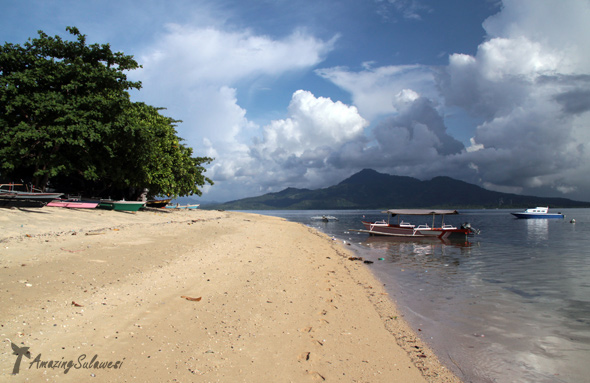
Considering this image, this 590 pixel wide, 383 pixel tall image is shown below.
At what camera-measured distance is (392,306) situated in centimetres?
921

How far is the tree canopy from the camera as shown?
21766 mm

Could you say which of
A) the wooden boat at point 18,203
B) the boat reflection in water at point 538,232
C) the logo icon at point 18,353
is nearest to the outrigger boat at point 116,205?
the wooden boat at point 18,203

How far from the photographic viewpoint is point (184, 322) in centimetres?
571

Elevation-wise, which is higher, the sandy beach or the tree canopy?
the tree canopy

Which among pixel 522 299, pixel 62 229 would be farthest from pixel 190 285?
pixel 522 299

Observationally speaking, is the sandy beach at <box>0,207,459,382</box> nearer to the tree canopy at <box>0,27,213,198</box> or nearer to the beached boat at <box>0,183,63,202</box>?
the beached boat at <box>0,183,63,202</box>

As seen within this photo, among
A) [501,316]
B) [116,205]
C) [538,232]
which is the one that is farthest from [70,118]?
[538,232]

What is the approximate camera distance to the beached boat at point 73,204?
2166 centimetres

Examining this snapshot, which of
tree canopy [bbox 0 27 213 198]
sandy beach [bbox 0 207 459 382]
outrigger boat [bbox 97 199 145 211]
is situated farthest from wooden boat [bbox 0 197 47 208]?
→ sandy beach [bbox 0 207 459 382]

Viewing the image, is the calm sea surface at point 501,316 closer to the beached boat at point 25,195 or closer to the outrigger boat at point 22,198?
the beached boat at point 25,195

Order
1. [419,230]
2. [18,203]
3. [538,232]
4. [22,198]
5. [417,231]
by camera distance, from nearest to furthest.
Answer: [18,203] → [22,198] → [419,230] → [417,231] → [538,232]

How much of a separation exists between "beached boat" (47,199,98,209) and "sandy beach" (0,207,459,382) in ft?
42.4

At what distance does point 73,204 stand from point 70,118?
6411mm

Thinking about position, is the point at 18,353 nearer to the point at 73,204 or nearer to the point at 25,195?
the point at 25,195
